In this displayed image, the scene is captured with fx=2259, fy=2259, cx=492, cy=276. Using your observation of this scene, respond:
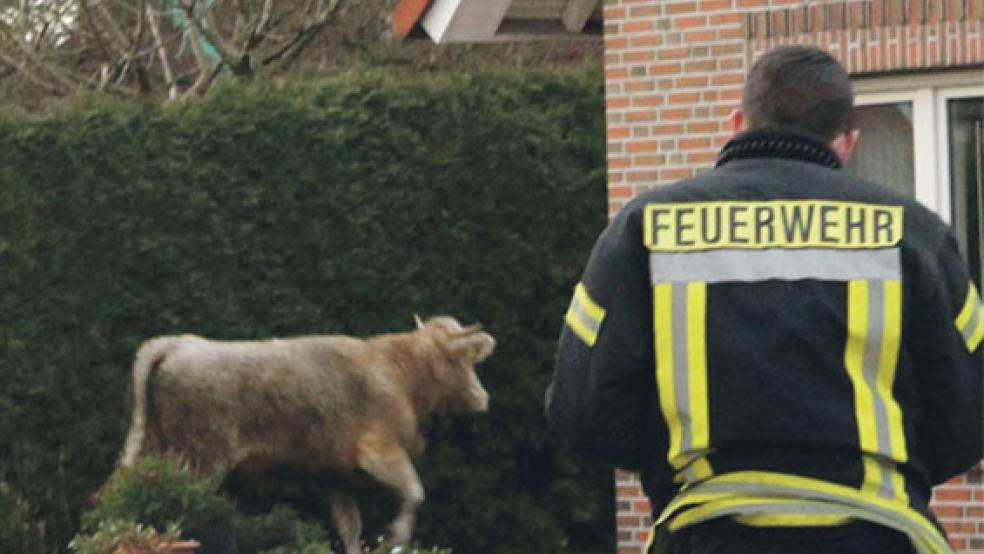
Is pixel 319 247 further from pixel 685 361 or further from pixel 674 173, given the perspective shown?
pixel 685 361

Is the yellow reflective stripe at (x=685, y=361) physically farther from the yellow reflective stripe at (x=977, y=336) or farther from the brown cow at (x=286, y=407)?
the brown cow at (x=286, y=407)

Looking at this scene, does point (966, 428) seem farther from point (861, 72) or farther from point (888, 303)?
point (861, 72)

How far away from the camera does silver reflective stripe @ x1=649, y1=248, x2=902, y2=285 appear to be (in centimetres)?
427

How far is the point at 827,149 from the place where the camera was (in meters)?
4.44

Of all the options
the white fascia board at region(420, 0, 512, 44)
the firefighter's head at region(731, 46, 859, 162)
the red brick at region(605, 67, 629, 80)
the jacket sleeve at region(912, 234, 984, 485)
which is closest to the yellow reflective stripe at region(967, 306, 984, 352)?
the jacket sleeve at region(912, 234, 984, 485)

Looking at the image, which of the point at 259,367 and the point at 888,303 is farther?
the point at 259,367

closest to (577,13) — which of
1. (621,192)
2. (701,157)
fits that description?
(621,192)

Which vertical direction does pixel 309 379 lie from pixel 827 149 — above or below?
below

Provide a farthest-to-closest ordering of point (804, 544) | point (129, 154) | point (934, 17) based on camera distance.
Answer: point (129, 154)
point (934, 17)
point (804, 544)

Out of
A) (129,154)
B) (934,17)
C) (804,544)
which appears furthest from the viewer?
(129,154)

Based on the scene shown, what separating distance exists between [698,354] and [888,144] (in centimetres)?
670

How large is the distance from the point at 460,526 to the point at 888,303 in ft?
25.2

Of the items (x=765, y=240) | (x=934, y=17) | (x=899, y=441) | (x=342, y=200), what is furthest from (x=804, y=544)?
(x=342, y=200)

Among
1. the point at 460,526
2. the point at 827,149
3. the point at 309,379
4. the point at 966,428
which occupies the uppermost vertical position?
the point at 827,149
